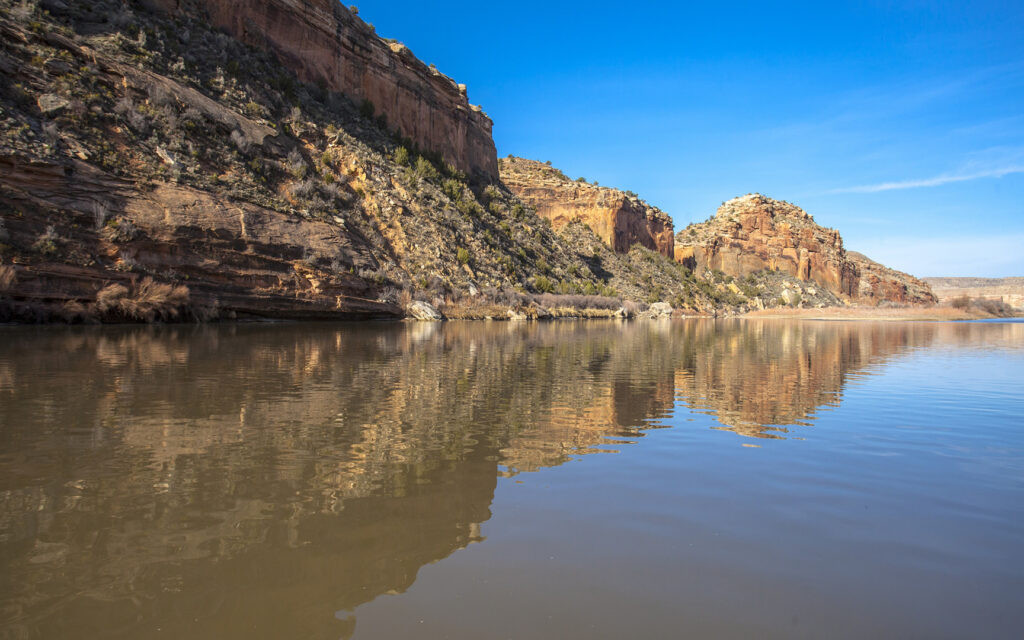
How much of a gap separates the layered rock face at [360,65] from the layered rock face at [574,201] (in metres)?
15.3

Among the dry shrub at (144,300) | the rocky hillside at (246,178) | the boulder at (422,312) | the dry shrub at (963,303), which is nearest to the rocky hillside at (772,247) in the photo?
the dry shrub at (963,303)

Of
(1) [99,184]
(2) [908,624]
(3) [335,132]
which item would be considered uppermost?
(3) [335,132]

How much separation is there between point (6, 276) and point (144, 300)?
384 centimetres

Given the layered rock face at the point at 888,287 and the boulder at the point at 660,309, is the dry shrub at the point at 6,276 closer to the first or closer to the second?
the boulder at the point at 660,309

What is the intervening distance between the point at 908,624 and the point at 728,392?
7464 millimetres

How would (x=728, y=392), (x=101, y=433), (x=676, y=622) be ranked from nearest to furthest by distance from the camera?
(x=676, y=622)
(x=101, y=433)
(x=728, y=392)

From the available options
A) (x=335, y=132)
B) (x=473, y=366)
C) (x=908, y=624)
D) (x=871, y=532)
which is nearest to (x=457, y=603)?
(x=908, y=624)

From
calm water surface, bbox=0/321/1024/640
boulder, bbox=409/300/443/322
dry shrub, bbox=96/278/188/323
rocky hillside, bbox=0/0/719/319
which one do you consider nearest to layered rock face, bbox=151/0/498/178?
rocky hillside, bbox=0/0/719/319

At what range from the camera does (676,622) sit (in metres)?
2.80

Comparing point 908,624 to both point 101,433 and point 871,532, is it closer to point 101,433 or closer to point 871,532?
point 871,532

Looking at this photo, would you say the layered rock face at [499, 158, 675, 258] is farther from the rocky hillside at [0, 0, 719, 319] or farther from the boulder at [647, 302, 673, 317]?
the rocky hillside at [0, 0, 719, 319]

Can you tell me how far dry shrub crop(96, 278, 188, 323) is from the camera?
19.7 metres

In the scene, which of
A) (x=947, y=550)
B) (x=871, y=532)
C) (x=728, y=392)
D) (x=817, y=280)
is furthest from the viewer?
(x=817, y=280)

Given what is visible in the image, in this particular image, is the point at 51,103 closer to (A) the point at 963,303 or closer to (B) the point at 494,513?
(B) the point at 494,513
